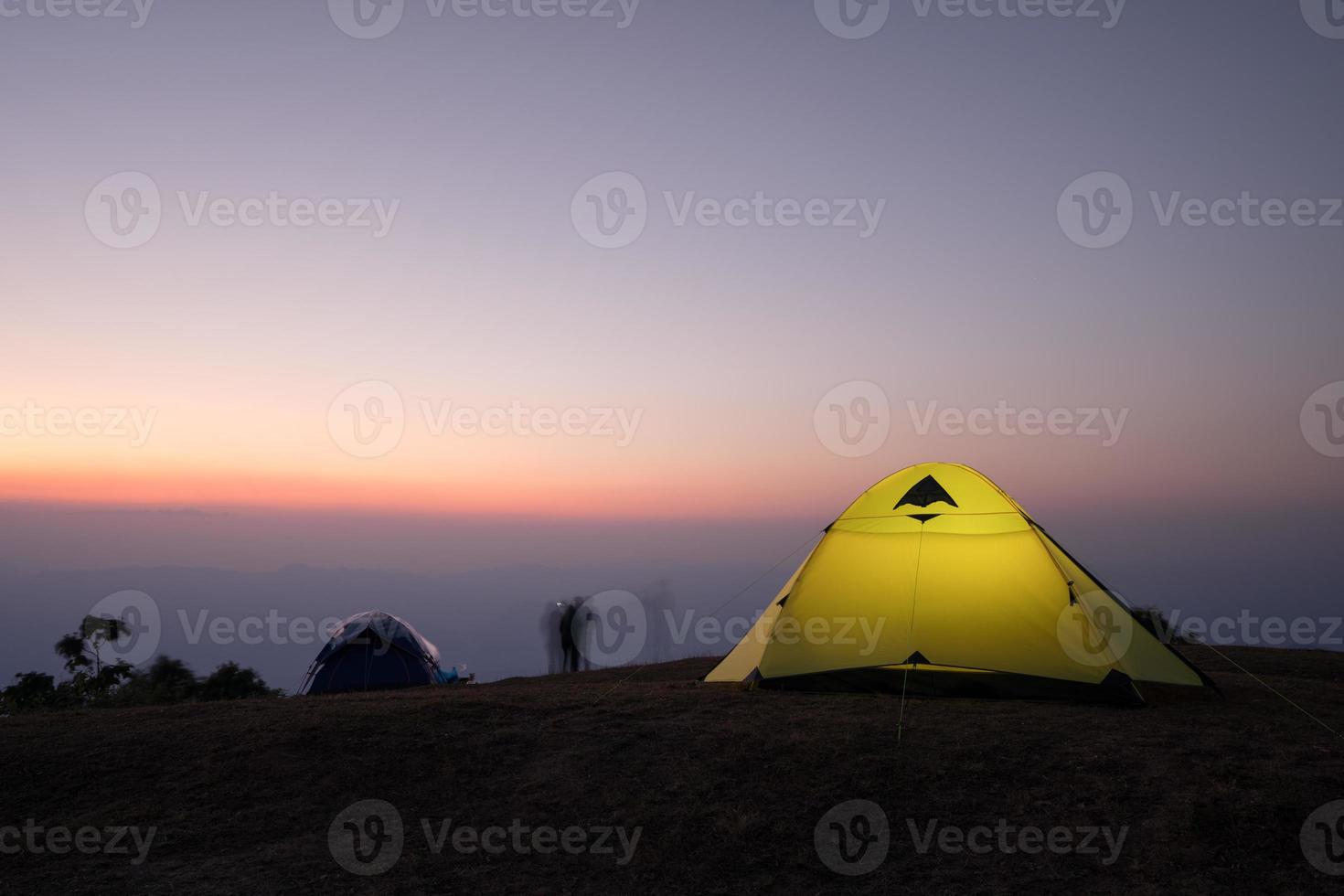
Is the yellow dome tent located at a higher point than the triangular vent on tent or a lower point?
lower

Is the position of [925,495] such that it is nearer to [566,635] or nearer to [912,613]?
[912,613]

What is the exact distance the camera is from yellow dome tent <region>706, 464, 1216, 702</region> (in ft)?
42.2

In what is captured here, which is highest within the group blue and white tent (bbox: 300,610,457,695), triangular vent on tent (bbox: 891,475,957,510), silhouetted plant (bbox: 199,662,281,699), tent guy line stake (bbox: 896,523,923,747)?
triangular vent on tent (bbox: 891,475,957,510)

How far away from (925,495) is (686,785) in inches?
263

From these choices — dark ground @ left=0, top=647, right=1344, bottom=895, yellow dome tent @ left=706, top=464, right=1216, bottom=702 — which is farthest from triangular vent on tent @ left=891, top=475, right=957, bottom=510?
dark ground @ left=0, top=647, right=1344, bottom=895

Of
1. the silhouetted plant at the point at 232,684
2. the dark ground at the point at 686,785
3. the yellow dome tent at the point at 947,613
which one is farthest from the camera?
the silhouetted plant at the point at 232,684

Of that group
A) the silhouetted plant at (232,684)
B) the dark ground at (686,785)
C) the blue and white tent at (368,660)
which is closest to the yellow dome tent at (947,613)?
the dark ground at (686,785)

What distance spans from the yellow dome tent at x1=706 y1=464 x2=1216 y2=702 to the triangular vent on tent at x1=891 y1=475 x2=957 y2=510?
0.02 metres

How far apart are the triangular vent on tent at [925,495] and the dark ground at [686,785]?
3.13 m

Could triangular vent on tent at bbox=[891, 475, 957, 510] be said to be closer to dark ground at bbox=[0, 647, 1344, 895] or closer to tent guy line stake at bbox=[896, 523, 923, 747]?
tent guy line stake at bbox=[896, 523, 923, 747]

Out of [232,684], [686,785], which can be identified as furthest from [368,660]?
[686,785]

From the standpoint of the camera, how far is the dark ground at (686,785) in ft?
27.0

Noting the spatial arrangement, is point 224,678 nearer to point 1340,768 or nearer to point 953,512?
point 953,512

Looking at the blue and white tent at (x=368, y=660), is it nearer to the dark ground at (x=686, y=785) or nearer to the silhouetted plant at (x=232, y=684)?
the silhouetted plant at (x=232, y=684)
